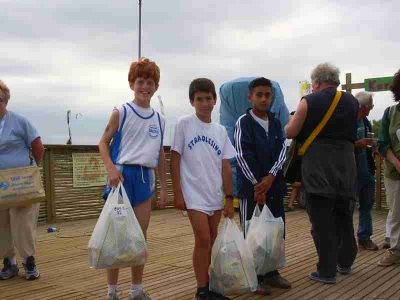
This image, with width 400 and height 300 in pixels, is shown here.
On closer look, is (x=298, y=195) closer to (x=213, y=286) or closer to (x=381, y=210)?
(x=381, y=210)

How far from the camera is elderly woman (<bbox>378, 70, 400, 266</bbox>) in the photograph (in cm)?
452

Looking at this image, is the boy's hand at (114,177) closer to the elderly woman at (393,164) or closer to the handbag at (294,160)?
the handbag at (294,160)

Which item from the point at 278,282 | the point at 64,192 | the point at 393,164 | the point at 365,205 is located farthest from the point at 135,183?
the point at 64,192

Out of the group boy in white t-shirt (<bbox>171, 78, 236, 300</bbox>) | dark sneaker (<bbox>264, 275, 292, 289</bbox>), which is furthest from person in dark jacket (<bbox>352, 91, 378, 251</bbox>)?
boy in white t-shirt (<bbox>171, 78, 236, 300</bbox>)

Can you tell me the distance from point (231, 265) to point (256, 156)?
0.89 meters

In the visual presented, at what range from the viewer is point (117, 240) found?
297cm

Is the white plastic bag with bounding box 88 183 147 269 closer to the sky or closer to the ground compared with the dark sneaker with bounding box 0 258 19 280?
closer to the sky

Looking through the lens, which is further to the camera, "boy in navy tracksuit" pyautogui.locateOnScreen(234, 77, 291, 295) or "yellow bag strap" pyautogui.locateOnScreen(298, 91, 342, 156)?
"yellow bag strap" pyautogui.locateOnScreen(298, 91, 342, 156)

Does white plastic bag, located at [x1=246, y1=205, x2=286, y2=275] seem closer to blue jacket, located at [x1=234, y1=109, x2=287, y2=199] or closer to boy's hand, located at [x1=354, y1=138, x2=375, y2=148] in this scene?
blue jacket, located at [x1=234, y1=109, x2=287, y2=199]

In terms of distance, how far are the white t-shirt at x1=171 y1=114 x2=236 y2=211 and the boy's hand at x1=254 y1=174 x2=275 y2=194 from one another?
14.1 inches

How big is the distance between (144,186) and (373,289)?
6.48ft

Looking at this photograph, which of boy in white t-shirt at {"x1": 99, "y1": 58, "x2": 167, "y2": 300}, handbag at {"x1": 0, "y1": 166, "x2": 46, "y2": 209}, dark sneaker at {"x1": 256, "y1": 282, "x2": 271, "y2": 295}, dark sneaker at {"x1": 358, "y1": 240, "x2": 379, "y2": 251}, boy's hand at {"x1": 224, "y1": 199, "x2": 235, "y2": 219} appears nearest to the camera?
boy in white t-shirt at {"x1": 99, "y1": 58, "x2": 167, "y2": 300}

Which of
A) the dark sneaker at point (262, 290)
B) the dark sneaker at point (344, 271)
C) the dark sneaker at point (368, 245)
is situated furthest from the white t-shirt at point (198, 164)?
the dark sneaker at point (368, 245)

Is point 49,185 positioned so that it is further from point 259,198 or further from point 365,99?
point 365,99
